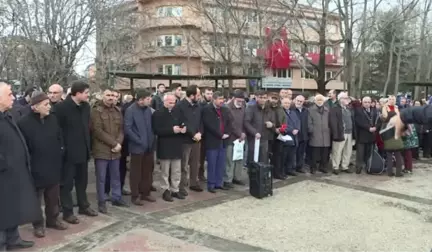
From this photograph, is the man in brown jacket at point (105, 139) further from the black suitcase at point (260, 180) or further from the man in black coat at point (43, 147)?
the black suitcase at point (260, 180)

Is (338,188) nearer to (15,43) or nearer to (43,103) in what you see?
(43,103)

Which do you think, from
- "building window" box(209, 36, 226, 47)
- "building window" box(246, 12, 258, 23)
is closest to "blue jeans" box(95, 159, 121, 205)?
"building window" box(246, 12, 258, 23)

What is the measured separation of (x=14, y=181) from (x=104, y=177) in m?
2.00

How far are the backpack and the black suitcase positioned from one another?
353cm

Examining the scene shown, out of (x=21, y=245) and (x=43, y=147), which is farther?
(x=43, y=147)

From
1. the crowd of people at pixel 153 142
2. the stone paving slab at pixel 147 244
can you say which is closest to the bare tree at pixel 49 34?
the crowd of people at pixel 153 142

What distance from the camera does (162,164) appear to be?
Result: 7227mm

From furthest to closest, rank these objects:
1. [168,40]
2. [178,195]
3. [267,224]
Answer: [168,40] → [178,195] → [267,224]

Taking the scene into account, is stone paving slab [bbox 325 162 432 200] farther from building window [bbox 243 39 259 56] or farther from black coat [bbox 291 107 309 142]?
building window [bbox 243 39 259 56]

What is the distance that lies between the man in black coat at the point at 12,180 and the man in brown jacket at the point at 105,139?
1580mm

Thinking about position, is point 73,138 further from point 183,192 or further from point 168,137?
point 183,192

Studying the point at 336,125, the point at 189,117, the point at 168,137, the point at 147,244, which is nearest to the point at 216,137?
the point at 189,117

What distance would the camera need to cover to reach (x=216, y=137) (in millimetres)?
7934

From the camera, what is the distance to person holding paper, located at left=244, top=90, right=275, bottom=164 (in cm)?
869
